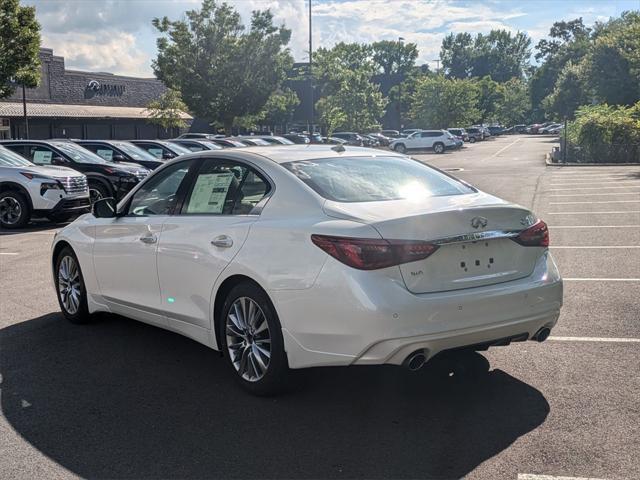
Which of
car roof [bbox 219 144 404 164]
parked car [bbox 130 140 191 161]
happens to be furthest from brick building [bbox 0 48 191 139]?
car roof [bbox 219 144 404 164]

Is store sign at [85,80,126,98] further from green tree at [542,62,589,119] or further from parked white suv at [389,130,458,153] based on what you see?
green tree at [542,62,589,119]

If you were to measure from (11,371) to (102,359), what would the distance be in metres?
0.65

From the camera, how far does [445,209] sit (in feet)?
14.4

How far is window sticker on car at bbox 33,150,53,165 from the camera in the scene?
16281 millimetres

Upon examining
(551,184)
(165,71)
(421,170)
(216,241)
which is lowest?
(551,184)

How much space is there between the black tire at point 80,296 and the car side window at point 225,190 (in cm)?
170

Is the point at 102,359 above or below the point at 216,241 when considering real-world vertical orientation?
below

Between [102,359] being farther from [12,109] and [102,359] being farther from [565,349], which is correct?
[12,109]

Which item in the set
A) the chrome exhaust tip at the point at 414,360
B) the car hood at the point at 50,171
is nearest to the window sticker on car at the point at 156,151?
the car hood at the point at 50,171

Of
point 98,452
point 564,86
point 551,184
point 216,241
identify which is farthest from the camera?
point 564,86

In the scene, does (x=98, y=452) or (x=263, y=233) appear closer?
(x=98, y=452)

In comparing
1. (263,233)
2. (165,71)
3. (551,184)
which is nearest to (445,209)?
(263,233)

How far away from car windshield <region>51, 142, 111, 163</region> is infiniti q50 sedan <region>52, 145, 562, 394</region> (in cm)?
1198

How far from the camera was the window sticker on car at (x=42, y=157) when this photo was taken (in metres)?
16.3
